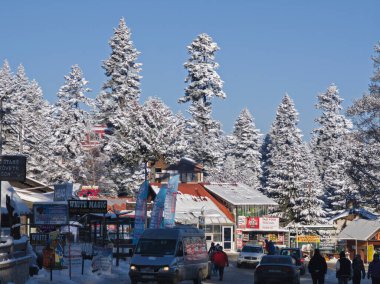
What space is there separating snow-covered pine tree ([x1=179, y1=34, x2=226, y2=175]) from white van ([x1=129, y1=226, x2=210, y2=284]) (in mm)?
59226

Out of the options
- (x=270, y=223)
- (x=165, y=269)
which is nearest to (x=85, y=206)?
(x=165, y=269)

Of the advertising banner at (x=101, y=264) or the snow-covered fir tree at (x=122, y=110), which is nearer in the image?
the advertising banner at (x=101, y=264)

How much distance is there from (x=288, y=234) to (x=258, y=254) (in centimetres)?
2593

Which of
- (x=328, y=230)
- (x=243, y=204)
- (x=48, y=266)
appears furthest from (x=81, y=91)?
(x=48, y=266)

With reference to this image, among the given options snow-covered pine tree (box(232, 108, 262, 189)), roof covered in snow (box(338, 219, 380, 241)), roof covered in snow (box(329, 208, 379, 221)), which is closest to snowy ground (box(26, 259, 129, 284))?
roof covered in snow (box(338, 219, 380, 241))

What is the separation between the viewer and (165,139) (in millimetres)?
87625

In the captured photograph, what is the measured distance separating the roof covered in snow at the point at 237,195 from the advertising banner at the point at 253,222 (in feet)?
8.13

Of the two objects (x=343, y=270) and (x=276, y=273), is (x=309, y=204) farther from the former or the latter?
(x=343, y=270)

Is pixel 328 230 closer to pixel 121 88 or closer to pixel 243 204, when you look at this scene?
pixel 243 204

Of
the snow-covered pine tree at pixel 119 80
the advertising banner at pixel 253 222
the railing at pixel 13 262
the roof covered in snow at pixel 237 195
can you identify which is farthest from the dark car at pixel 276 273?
the snow-covered pine tree at pixel 119 80

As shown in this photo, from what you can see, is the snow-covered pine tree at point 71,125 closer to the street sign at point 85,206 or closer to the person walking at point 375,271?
the street sign at point 85,206

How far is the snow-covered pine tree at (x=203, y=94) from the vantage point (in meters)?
92.1

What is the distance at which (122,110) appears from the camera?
300ft

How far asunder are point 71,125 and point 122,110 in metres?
9.08
